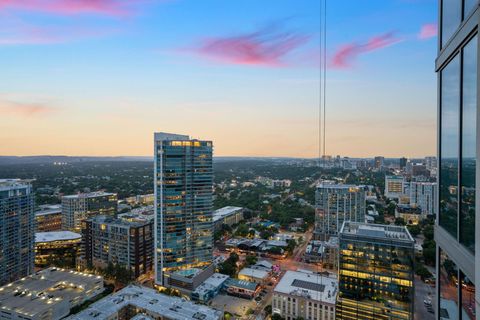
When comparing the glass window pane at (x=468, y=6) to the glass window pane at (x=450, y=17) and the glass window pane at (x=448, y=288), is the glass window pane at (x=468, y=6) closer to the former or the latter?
the glass window pane at (x=450, y=17)

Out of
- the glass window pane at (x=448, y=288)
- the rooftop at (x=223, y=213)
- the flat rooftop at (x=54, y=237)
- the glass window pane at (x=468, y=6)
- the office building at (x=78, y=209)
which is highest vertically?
the glass window pane at (x=468, y=6)

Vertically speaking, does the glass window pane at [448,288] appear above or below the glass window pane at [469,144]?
below

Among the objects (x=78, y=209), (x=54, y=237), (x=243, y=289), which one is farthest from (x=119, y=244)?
(x=78, y=209)

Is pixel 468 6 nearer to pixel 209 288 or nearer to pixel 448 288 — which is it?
pixel 448 288

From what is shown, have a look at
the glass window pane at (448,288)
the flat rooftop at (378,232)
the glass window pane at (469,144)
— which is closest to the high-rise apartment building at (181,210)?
the flat rooftop at (378,232)

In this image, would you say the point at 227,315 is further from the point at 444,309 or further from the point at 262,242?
the point at 444,309

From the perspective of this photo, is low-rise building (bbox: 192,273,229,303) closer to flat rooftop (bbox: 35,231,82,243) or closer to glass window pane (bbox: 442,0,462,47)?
flat rooftop (bbox: 35,231,82,243)

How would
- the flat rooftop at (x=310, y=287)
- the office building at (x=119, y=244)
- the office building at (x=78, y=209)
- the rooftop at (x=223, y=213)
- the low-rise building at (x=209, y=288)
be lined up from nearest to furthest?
1. the flat rooftop at (x=310, y=287)
2. the low-rise building at (x=209, y=288)
3. the office building at (x=119, y=244)
4. the office building at (x=78, y=209)
5. the rooftop at (x=223, y=213)

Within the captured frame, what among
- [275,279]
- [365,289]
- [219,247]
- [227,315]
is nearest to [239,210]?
[219,247]
